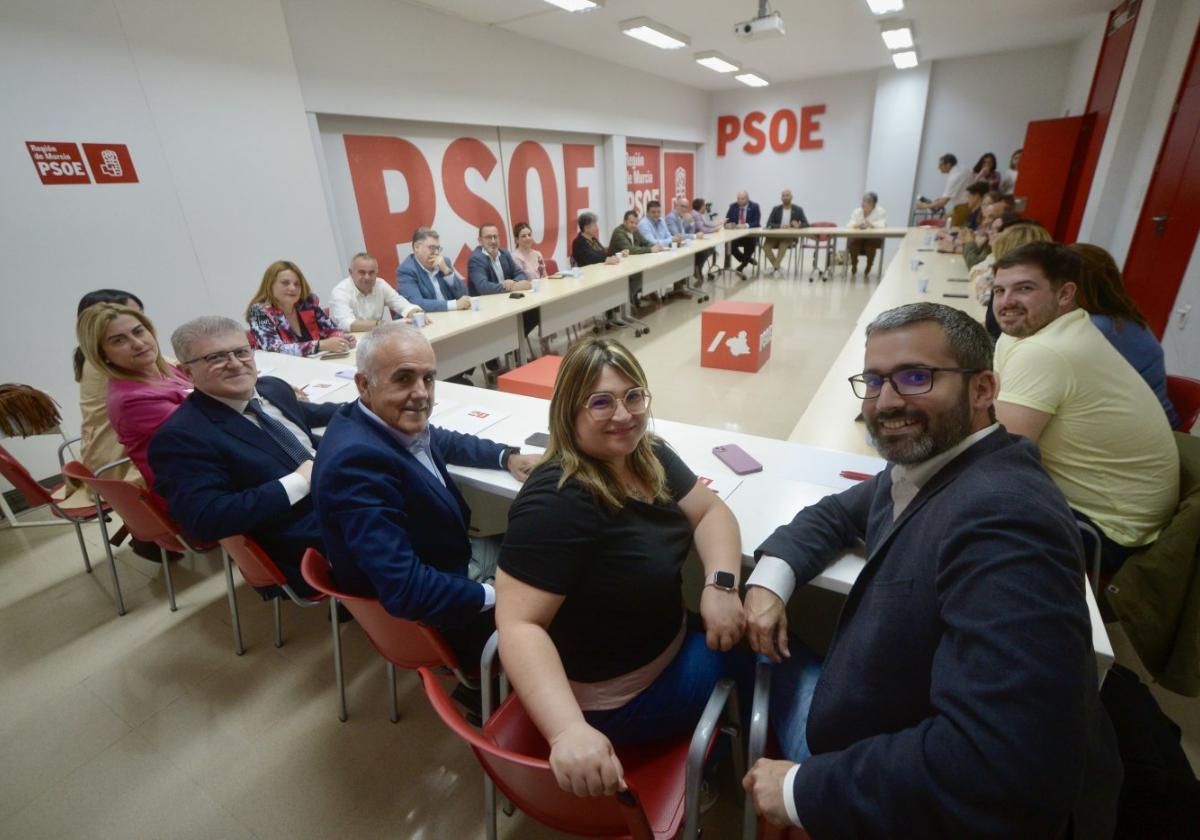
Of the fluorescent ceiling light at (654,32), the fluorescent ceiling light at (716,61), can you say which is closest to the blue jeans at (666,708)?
the fluorescent ceiling light at (654,32)

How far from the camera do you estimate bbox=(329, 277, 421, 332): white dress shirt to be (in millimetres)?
3619

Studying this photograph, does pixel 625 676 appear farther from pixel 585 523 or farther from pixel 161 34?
pixel 161 34

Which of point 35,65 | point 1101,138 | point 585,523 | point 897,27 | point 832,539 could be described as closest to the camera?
point 585,523

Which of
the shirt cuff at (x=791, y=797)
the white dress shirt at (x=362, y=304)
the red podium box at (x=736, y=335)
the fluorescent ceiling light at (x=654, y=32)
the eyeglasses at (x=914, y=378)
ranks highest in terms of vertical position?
the fluorescent ceiling light at (x=654, y=32)

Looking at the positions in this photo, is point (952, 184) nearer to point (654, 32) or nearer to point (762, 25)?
point (762, 25)

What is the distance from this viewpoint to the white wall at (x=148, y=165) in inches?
114

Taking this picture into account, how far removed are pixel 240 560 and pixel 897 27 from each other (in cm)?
820

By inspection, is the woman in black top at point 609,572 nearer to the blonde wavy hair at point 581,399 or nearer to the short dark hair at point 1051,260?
the blonde wavy hair at point 581,399

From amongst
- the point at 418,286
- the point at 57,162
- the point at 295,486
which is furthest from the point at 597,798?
the point at 57,162

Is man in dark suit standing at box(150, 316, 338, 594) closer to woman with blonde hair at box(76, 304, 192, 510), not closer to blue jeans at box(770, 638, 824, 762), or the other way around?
woman with blonde hair at box(76, 304, 192, 510)

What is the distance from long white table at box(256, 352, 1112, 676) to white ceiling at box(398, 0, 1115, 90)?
15.9 feet

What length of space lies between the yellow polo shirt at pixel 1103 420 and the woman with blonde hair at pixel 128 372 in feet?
8.98

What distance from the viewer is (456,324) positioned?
3572 mm

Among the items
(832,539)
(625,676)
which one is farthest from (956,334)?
(625,676)
